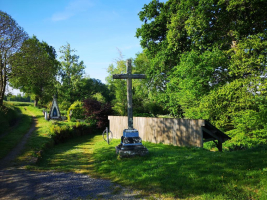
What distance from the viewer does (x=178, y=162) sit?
7.49m

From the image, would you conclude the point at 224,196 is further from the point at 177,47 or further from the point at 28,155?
the point at 177,47

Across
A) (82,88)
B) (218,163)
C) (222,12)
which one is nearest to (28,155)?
(218,163)

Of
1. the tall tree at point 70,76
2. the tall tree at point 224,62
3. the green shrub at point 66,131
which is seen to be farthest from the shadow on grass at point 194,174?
the tall tree at point 70,76

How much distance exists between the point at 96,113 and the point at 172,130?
13799 mm

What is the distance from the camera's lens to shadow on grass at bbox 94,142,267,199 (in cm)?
521

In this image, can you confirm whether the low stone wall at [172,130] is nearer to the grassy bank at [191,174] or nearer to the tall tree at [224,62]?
the grassy bank at [191,174]

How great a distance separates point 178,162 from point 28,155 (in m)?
7.80

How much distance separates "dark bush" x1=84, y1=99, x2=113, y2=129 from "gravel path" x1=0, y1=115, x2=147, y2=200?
16.3m

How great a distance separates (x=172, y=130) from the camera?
1237cm

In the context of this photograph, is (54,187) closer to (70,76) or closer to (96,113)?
(96,113)

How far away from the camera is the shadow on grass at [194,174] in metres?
5.21

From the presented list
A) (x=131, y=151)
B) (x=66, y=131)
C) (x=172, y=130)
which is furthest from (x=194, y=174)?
(x=66, y=131)

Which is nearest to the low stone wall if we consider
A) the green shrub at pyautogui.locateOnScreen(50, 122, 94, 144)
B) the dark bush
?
the green shrub at pyautogui.locateOnScreen(50, 122, 94, 144)

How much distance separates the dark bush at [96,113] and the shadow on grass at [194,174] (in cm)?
1579
